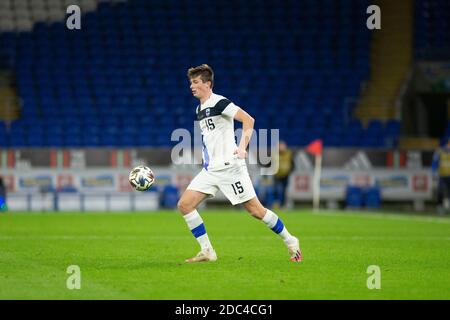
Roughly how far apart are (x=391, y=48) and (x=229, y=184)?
22757mm

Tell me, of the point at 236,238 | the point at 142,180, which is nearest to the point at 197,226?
the point at 142,180

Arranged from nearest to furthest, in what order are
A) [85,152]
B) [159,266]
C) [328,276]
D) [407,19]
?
[328,276]
[159,266]
[85,152]
[407,19]

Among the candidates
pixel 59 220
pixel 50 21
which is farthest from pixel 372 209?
pixel 50 21

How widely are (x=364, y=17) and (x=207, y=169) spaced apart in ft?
74.1

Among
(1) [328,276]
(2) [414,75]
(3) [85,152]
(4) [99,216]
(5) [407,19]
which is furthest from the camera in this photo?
(5) [407,19]

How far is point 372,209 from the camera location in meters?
26.7

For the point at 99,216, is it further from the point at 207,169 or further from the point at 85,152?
the point at 207,169

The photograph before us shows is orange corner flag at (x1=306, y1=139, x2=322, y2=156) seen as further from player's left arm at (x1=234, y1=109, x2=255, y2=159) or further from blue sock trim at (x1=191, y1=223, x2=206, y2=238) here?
player's left arm at (x1=234, y1=109, x2=255, y2=159)

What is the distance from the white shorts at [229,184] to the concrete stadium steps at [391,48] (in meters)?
21.2

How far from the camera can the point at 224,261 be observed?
1093 centimetres

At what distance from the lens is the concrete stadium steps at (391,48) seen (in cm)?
3142

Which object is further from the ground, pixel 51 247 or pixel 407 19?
pixel 407 19

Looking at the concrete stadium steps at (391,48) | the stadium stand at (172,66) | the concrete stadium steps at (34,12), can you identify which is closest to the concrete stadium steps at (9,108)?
the stadium stand at (172,66)

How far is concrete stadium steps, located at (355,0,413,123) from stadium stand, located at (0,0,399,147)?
529 mm
